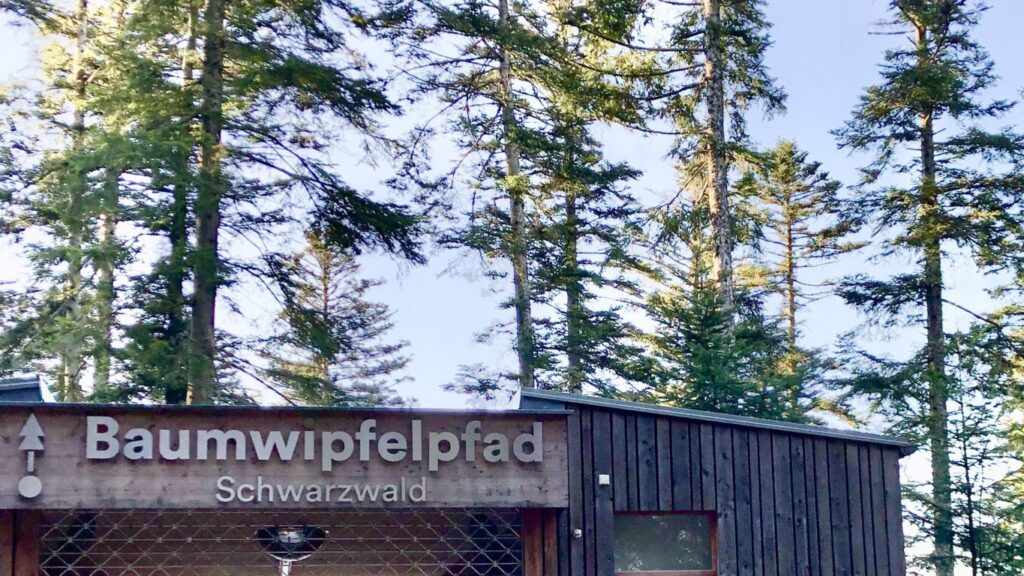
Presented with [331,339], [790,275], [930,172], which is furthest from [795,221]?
[331,339]

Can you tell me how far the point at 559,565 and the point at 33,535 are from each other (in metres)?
4.33

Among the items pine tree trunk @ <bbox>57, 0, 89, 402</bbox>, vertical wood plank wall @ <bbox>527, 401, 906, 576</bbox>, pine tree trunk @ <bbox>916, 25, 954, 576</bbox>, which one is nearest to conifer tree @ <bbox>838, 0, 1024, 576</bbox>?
pine tree trunk @ <bbox>916, 25, 954, 576</bbox>

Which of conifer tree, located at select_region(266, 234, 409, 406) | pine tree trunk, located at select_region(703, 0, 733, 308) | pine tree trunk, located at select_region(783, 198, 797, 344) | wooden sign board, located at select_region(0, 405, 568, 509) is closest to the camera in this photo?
wooden sign board, located at select_region(0, 405, 568, 509)

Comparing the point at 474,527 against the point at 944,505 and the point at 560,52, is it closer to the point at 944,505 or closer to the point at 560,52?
the point at 944,505

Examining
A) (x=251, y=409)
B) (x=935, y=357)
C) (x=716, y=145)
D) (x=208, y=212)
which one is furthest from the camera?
(x=935, y=357)

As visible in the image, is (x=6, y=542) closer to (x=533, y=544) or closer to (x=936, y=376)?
(x=533, y=544)

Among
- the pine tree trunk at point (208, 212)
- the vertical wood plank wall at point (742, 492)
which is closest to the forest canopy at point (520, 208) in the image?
the pine tree trunk at point (208, 212)

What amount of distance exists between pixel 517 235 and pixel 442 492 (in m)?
10.7

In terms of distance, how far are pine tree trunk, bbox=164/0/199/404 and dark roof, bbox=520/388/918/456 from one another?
21.4ft

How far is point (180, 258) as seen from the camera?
14.6m

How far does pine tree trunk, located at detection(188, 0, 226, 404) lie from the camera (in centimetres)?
1452

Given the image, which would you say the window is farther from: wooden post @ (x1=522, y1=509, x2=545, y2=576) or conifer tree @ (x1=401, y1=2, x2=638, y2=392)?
conifer tree @ (x1=401, y1=2, x2=638, y2=392)

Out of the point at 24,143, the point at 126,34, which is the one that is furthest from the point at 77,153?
the point at 24,143

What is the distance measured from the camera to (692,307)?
54.2ft
